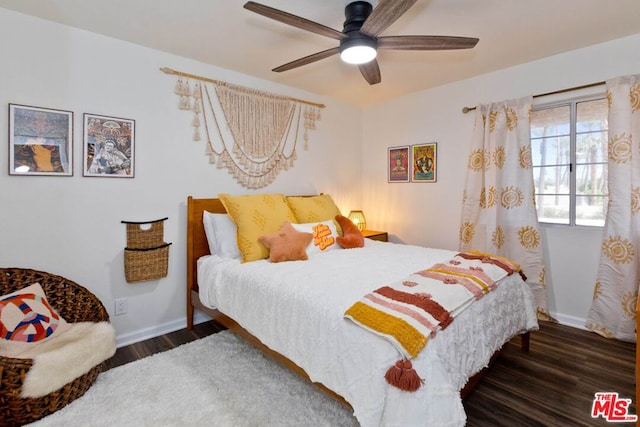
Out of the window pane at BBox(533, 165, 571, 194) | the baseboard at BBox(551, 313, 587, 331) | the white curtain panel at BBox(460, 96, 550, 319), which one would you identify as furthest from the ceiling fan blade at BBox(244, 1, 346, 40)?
the baseboard at BBox(551, 313, 587, 331)

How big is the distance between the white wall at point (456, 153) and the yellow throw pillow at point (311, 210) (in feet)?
3.82

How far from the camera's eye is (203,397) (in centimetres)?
188

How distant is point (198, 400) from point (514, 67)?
12.3 ft

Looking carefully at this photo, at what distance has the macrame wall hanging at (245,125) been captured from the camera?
9.51 feet

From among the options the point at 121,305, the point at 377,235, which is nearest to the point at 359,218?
the point at 377,235

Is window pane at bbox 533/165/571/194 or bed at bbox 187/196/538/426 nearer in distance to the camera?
bed at bbox 187/196/538/426

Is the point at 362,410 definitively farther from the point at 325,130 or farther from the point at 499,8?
the point at 325,130

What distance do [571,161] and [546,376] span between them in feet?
6.19

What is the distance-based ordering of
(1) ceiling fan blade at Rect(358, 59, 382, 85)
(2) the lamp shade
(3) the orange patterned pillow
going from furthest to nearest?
(2) the lamp shade
(1) ceiling fan blade at Rect(358, 59, 382, 85)
(3) the orange patterned pillow

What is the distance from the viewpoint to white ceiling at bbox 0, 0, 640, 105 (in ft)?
6.65

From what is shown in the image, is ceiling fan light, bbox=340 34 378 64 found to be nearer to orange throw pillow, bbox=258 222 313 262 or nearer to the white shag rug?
orange throw pillow, bbox=258 222 313 262

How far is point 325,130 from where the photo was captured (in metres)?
3.97

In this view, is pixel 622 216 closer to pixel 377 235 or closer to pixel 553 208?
pixel 553 208
